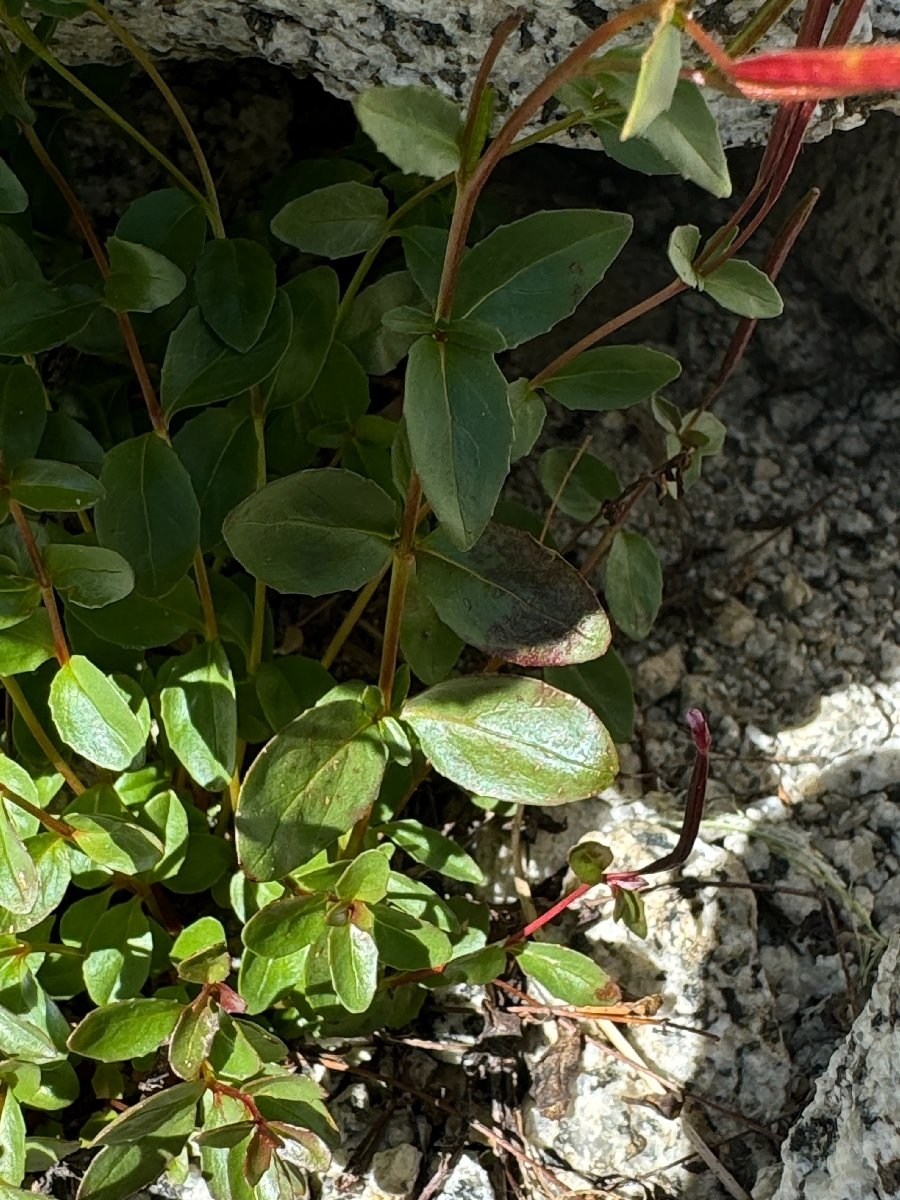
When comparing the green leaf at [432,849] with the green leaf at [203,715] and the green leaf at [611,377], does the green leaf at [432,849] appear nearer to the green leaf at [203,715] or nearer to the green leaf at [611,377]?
the green leaf at [203,715]

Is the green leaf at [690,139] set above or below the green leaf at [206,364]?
above

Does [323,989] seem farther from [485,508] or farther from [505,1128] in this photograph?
[485,508]

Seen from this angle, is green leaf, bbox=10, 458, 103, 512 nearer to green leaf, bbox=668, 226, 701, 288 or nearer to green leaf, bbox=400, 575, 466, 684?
green leaf, bbox=400, 575, 466, 684

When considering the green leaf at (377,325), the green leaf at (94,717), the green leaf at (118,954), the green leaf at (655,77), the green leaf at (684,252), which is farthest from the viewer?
the green leaf at (377,325)

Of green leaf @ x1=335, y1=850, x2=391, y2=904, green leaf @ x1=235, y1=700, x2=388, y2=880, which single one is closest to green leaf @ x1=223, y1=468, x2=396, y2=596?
green leaf @ x1=235, y1=700, x2=388, y2=880

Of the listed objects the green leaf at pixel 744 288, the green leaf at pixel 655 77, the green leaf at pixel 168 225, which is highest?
the green leaf at pixel 655 77

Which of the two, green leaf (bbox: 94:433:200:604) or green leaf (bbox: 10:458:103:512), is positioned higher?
green leaf (bbox: 10:458:103:512)

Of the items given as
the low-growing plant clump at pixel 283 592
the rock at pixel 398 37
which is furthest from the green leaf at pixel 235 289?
the rock at pixel 398 37
